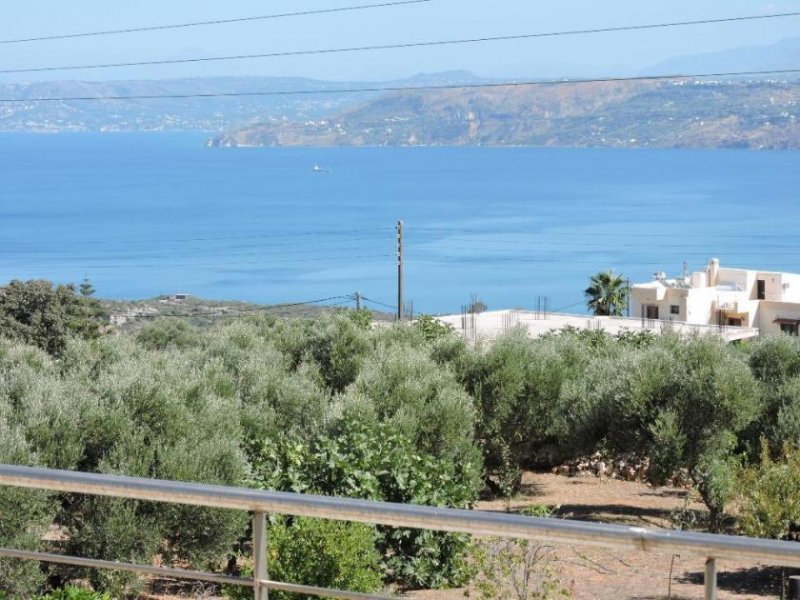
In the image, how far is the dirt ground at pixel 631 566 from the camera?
11594 millimetres

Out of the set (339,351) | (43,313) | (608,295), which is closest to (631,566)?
(339,351)

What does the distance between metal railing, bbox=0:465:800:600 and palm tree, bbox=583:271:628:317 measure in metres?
53.8

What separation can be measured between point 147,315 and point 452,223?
81.3 meters

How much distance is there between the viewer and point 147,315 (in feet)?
183

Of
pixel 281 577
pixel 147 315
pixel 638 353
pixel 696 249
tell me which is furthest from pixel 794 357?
pixel 696 249

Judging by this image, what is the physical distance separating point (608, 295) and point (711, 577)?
2132 inches

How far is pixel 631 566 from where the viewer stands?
13.2m

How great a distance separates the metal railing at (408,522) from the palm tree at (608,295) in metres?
53.8

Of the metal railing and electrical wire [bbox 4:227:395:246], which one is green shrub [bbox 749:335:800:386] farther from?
electrical wire [bbox 4:227:395:246]

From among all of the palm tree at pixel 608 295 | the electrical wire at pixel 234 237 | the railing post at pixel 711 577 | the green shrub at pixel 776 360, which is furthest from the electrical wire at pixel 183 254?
the railing post at pixel 711 577

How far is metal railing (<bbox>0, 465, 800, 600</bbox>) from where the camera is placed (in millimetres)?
2020

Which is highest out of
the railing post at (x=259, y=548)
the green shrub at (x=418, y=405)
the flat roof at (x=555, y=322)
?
the railing post at (x=259, y=548)

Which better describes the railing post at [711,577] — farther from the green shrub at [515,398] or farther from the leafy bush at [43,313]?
the leafy bush at [43,313]

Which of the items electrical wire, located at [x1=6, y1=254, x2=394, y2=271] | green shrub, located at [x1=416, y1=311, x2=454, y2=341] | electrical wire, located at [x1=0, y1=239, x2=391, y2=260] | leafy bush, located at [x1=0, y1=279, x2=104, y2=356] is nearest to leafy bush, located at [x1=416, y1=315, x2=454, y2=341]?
green shrub, located at [x1=416, y1=311, x2=454, y2=341]
